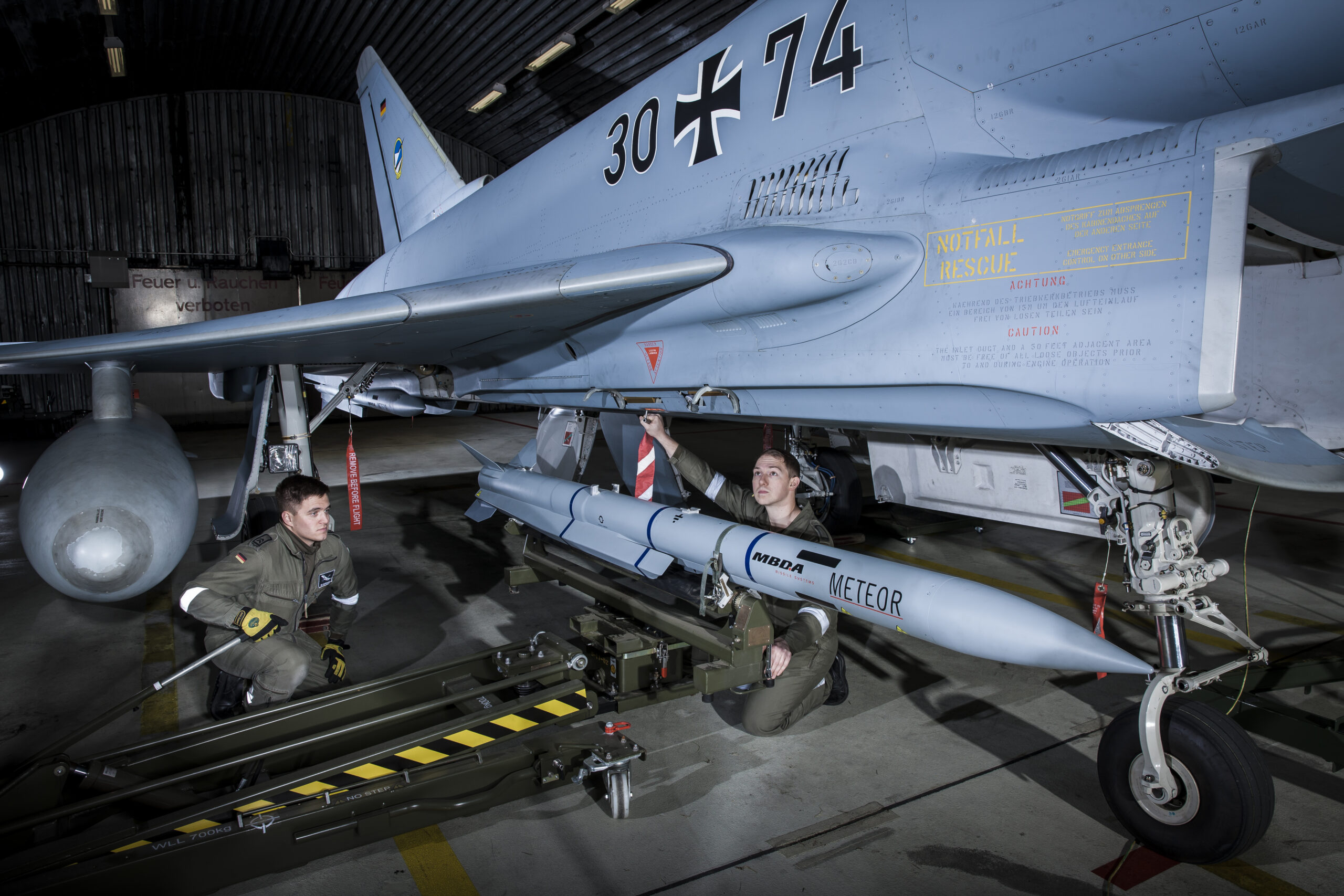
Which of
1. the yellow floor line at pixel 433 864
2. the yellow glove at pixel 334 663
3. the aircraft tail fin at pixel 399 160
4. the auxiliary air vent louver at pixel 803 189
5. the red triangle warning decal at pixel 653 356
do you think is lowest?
the yellow floor line at pixel 433 864

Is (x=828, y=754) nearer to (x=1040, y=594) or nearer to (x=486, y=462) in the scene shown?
(x=1040, y=594)

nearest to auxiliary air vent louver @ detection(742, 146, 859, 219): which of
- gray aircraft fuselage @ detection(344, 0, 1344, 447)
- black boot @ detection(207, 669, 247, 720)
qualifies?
gray aircraft fuselage @ detection(344, 0, 1344, 447)

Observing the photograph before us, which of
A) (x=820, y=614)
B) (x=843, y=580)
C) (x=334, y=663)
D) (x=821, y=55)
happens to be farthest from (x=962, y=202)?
(x=334, y=663)

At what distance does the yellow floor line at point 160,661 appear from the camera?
4348 millimetres

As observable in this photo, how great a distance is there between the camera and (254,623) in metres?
3.84

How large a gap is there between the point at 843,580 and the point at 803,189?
2.17m

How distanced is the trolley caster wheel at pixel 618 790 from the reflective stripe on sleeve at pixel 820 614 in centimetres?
118

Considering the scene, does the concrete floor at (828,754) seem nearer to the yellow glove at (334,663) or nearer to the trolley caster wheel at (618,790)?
the trolley caster wheel at (618,790)

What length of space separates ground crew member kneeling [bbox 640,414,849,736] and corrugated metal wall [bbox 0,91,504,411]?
70.9 feet

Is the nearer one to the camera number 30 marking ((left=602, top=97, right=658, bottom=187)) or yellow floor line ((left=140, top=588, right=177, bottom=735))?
yellow floor line ((left=140, top=588, right=177, bottom=735))

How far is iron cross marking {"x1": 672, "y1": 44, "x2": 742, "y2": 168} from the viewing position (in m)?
4.68

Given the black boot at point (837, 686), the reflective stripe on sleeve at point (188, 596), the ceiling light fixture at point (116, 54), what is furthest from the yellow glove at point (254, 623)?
the ceiling light fixture at point (116, 54)

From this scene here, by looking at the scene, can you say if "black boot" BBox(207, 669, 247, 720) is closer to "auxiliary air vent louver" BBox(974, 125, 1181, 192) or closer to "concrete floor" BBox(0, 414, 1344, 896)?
"concrete floor" BBox(0, 414, 1344, 896)

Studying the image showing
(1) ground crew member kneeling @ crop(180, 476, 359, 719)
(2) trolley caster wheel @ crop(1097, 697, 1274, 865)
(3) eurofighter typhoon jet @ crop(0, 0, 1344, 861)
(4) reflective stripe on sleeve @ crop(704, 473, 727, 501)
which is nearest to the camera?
(2) trolley caster wheel @ crop(1097, 697, 1274, 865)
